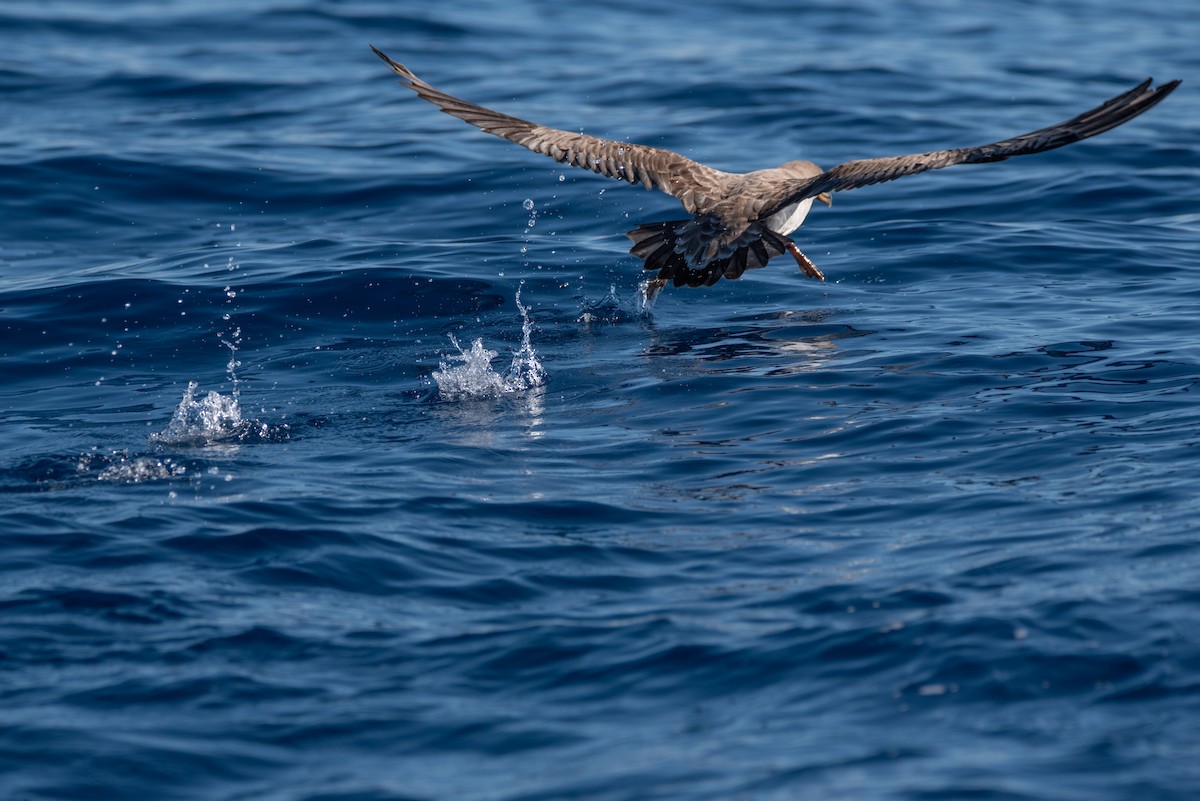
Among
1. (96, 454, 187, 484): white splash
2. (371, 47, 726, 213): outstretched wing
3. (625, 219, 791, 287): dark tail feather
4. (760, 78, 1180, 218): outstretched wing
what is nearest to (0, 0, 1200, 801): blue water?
(96, 454, 187, 484): white splash

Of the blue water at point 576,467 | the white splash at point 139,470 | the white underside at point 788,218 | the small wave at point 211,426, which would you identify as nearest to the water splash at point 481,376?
the blue water at point 576,467

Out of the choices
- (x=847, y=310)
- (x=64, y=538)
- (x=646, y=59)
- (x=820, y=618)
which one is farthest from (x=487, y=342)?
(x=646, y=59)

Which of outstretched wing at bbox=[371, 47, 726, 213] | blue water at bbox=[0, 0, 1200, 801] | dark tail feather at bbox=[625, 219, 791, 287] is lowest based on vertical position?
blue water at bbox=[0, 0, 1200, 801]

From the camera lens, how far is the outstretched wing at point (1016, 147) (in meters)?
7.35

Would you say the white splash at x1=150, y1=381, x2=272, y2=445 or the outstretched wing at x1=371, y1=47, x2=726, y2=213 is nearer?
the white splash at x1=150, y1=381, x2=272, y2=445

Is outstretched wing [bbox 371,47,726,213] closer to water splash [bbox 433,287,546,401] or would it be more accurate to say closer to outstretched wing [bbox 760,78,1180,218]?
outstretched wing [bbox 760,78,1180,218]

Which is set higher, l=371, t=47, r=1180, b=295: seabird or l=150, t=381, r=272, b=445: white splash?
l=371, t=47, r=1180, b=295: seabird

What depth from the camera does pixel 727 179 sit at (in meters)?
9.99

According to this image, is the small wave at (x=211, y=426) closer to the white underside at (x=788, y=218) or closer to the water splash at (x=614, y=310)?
the water splash at (x=614, y=310)

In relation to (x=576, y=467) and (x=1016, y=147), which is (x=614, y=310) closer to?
(x=576, y=467)

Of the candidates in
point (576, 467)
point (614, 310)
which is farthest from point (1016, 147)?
point (614, 310)

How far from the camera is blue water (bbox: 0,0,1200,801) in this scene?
467 centimetres

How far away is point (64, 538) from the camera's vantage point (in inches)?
238

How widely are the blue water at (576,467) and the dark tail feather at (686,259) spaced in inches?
20.2
